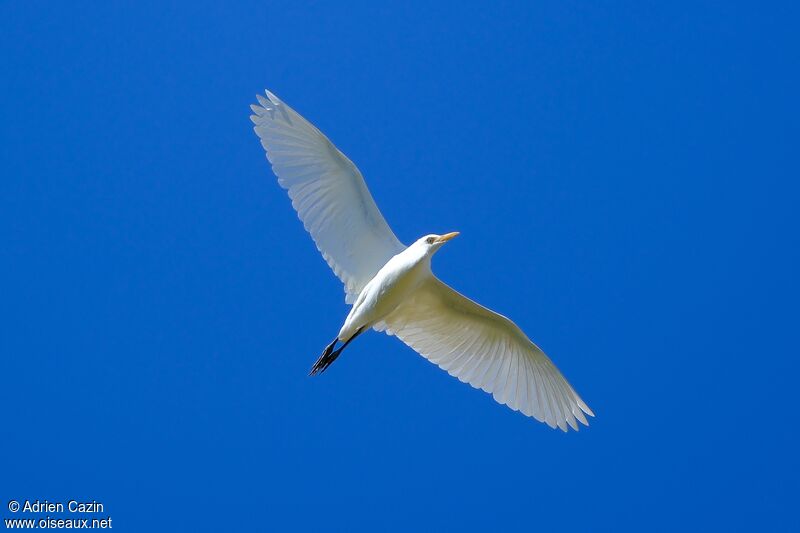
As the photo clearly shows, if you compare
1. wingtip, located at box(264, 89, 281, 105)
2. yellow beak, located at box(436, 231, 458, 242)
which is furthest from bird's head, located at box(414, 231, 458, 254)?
wingtip, located at box(264, 89, 281, 105)

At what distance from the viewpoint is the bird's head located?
12.3 metres

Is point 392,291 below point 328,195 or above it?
below

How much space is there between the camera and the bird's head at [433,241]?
40.5 ft

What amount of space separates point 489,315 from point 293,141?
3.03 metres

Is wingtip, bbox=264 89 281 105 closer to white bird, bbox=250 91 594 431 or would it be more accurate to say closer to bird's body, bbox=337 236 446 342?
white bird, bbox=250 91 594 431

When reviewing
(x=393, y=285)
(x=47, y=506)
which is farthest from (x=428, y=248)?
(x=47, y=506)

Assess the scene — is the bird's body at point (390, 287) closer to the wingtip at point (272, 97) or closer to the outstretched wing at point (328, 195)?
the outstretched wing at point (328, 195)

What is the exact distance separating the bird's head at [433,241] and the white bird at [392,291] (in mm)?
11

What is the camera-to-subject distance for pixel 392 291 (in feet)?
40.4

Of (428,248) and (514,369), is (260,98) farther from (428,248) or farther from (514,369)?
(514,369)

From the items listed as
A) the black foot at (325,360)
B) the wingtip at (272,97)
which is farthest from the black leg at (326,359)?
the wingtip at (272,97)

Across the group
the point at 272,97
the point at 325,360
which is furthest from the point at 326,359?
the point at 272,97

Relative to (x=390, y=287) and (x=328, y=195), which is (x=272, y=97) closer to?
(x=328, y=195)

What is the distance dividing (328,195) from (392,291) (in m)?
1.35
